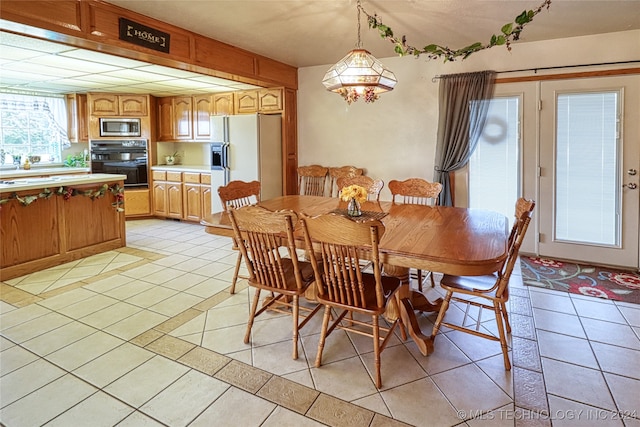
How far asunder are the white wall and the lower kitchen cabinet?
1657 millimetres

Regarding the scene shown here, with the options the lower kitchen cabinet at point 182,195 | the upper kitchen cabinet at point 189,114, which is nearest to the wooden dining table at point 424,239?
the lower kitchen cabinet at point 182,195

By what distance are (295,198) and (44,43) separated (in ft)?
8.53

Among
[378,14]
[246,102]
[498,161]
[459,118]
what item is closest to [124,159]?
[246,102]

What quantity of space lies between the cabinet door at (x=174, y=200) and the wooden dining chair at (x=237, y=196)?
329cm

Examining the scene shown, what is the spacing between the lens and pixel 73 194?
4234 millimetres

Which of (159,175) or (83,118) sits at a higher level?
(83,118)

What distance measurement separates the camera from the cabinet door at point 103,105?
629 cm

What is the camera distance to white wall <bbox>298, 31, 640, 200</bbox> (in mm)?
3969

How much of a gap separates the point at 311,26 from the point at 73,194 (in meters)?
3.10

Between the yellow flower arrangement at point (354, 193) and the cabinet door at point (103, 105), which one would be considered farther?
the cabinet door at point (103, 105)

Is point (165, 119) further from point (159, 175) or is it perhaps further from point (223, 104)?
point (223, 104)

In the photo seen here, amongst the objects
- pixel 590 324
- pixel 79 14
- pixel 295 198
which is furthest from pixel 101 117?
pixel 590 324

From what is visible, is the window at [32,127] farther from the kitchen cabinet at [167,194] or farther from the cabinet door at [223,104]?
the cabinet door at [223,104]

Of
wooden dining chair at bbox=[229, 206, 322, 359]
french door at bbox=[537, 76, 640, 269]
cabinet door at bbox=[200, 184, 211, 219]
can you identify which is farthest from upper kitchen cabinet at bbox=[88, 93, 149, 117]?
french door at bbox=[537, 76, 640, 269]
